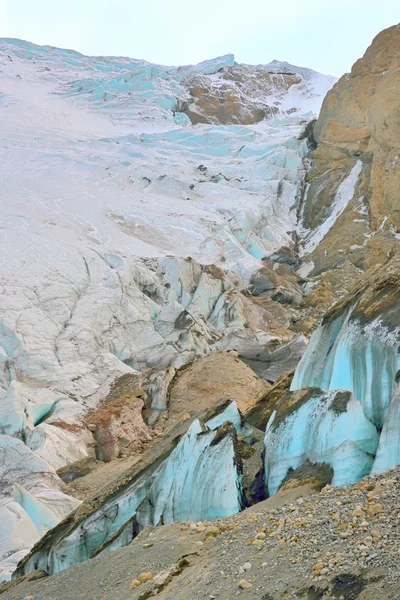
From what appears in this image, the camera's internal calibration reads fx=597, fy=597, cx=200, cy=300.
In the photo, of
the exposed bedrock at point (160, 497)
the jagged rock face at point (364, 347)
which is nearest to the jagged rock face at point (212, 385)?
the jagged rock face at point (364, 347)

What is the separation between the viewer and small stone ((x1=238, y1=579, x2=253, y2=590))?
5053 mm

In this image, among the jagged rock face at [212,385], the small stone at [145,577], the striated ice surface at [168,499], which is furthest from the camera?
the jagged rock face at [212,385]

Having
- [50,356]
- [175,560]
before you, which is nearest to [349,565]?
[175,560]

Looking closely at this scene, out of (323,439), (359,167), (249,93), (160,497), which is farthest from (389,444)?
(249,93)

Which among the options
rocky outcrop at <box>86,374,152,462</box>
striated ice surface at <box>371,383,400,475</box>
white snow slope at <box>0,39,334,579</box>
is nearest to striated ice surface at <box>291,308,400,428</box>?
striated ice surface at <box>371,383,400,475</box>

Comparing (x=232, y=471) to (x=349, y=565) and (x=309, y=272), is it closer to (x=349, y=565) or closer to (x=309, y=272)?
(x=349, y=565)

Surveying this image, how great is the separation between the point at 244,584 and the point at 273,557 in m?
0.41

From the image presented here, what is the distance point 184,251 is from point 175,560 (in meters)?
27.7

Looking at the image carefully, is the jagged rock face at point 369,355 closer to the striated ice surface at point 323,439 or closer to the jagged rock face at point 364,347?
the jagged rock face at point 364,347

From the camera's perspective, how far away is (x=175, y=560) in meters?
6.56

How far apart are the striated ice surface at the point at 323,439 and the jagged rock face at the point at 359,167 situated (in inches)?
1022

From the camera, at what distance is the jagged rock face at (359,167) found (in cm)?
3550

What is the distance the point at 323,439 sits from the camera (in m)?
8.04

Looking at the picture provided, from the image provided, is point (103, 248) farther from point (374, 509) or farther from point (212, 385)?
point (374, 509)
